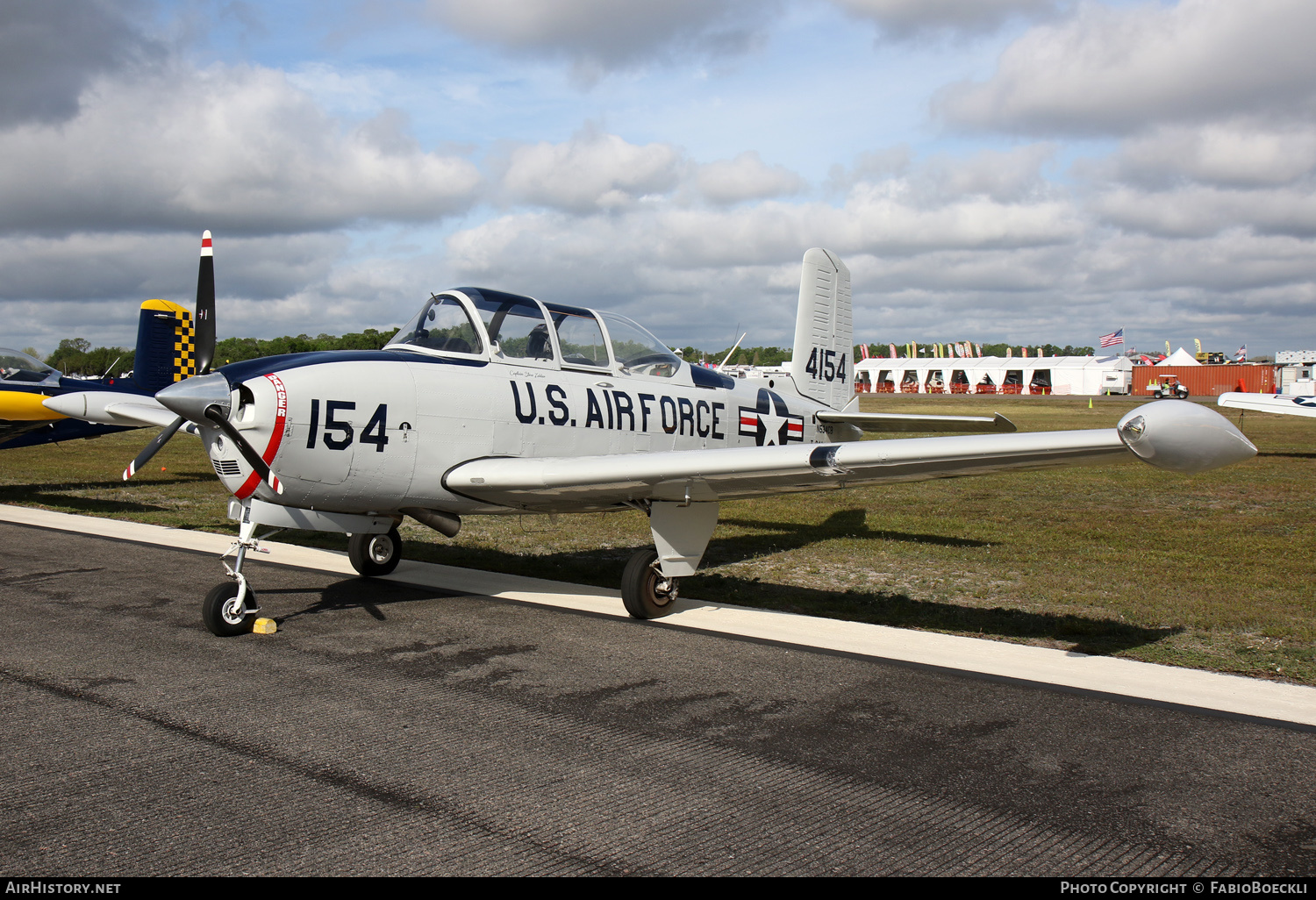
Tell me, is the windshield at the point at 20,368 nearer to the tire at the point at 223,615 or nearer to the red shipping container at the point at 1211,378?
the tire at the point at 223,615

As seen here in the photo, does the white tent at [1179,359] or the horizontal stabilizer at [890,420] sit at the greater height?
the white tent at [1179,359]

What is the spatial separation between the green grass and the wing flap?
157 cm

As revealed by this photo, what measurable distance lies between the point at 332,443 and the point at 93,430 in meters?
13.6

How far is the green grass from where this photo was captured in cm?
659

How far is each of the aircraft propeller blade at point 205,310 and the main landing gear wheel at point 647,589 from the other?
4.53 meters

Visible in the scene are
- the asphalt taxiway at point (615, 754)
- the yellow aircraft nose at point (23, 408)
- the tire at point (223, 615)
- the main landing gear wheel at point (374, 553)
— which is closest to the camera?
the asphalt taxiway at point (615, 754)

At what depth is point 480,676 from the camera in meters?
5.08

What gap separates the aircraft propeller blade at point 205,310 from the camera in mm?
8461

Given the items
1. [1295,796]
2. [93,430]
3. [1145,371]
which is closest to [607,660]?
[1295,796]

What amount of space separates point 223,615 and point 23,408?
11.6 meters

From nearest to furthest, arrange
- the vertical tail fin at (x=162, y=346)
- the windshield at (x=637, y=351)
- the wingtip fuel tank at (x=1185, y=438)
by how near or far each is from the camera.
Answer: the wingtip fuel tank at (x=1185, y=438), the windshield at (x=637, y=351), the vertical tail fin at (x=162, y=346)

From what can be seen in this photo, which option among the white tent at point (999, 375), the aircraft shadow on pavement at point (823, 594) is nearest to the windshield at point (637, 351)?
the aircraft shadow on pavement at point (823, 594)

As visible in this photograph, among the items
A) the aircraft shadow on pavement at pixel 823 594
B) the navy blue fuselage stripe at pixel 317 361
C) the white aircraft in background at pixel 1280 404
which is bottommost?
the aircraft shadow on pavement at pixel 823 594
